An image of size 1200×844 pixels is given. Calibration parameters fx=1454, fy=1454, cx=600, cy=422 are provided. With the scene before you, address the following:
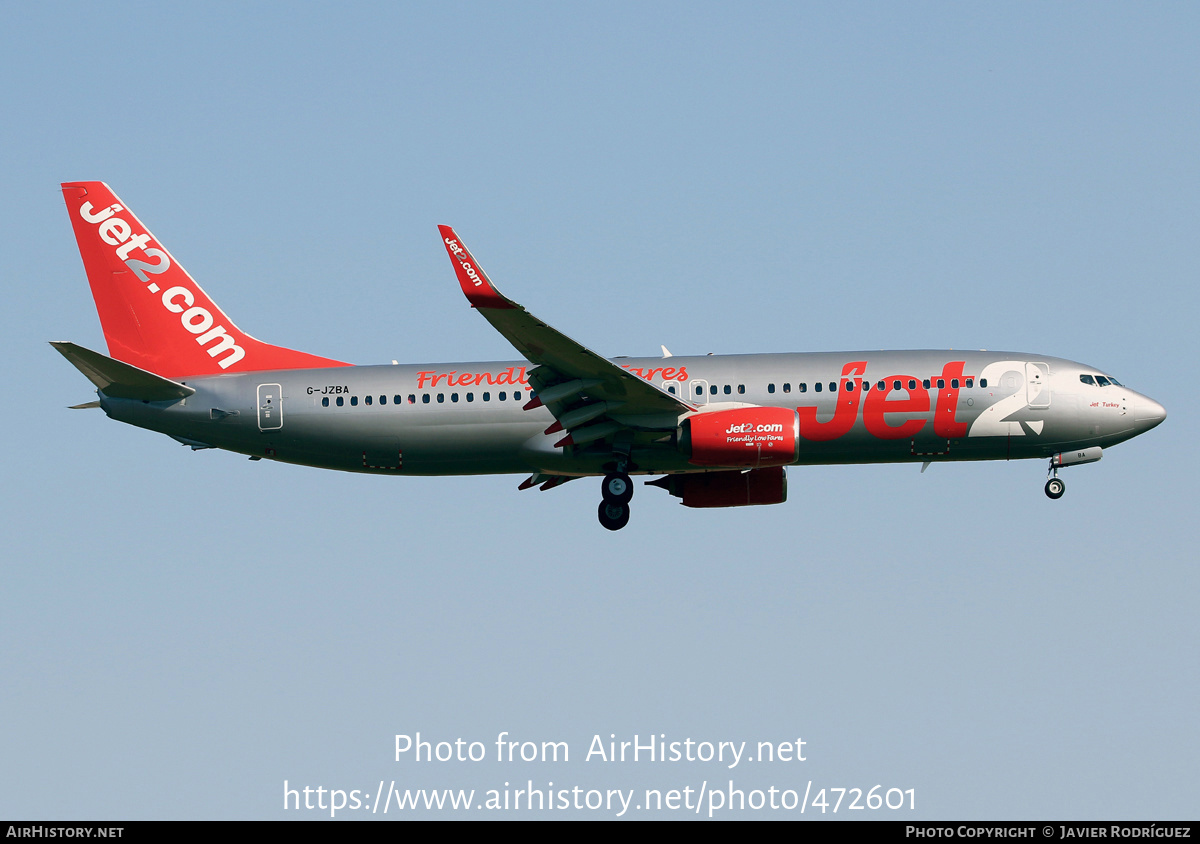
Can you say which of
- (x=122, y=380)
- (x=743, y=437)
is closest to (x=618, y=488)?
(x=743, y=437)

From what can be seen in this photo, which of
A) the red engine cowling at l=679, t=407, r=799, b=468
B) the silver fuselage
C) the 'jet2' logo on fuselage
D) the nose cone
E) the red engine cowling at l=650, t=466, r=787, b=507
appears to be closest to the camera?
the red engine cowling at l=679, t=407, r=799, b=468

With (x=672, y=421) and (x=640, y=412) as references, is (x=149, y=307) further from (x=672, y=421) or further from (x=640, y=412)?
(x=672, y=421)

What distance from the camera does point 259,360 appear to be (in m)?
44.2

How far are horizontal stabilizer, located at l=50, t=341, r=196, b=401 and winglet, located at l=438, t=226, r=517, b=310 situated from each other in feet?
36.4

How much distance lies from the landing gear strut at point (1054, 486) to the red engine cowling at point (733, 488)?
775 centimetres

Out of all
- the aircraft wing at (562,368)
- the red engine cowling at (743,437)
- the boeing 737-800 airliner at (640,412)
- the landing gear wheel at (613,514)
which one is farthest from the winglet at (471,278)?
the landing gear wheel at (613,514)

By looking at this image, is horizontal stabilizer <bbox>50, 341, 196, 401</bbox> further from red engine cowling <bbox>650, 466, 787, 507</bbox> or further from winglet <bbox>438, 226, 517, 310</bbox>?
red engine cowling <bbox>650, 466, 787, 507</bbox>

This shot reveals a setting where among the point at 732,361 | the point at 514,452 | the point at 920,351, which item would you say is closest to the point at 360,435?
the point at 514,452

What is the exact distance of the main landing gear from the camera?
42625mm

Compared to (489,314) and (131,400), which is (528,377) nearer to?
(489,314)

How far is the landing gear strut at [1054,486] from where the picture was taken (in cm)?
4297

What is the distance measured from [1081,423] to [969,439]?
11.2 ft

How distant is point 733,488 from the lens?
4422 centimetres

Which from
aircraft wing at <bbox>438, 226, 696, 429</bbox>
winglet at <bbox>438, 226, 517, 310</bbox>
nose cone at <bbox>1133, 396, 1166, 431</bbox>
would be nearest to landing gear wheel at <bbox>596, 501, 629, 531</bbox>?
aircraft wing at <bbox>438, 226, 696, 429</bbox>
